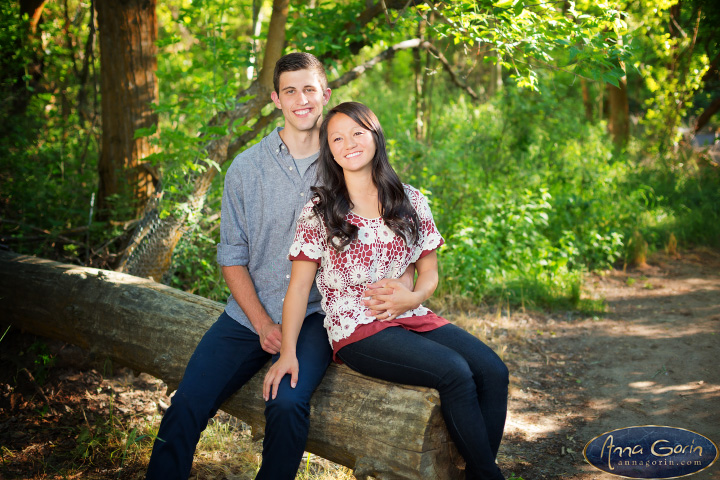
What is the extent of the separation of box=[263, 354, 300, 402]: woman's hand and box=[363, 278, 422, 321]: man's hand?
0.38m

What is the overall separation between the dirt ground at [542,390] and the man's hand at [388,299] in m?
1.37

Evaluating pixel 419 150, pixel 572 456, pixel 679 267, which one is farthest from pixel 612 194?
pixel 572 456

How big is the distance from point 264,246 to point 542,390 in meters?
2.49

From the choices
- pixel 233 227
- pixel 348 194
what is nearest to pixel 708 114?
pixel 348 194

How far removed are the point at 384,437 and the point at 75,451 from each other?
1932 millimetres

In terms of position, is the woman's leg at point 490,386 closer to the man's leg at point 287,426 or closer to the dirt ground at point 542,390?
the man's leg at point 287,426

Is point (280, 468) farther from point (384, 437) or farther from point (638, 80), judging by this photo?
point (638, 80)

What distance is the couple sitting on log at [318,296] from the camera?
7.68ft

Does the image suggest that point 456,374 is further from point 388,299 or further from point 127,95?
point 127,95

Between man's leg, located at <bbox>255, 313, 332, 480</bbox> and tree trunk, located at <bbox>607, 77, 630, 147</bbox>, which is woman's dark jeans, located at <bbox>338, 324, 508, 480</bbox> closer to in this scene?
man's leg, located at <bbox>255, 313, 332, 480</bbox>

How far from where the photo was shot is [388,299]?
8.16 ft

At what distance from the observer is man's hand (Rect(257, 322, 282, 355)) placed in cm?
266
